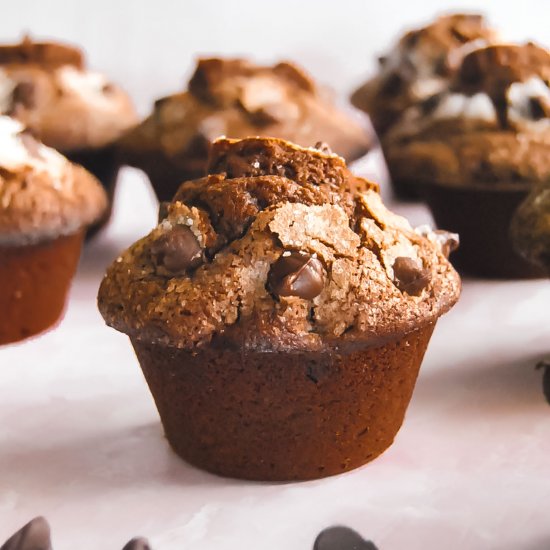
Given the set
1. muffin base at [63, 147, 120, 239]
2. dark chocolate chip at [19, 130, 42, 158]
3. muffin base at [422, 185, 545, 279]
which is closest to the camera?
dark chocolate chip at [19, 130, 42, 158]

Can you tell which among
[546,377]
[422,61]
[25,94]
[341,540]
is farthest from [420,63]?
[341,540]

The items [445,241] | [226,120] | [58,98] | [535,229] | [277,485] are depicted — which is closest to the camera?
[277,485]

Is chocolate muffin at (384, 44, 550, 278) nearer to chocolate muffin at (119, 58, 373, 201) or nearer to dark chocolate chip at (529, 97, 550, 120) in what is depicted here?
dark chocolate chip at (529, 97, 550, 120)

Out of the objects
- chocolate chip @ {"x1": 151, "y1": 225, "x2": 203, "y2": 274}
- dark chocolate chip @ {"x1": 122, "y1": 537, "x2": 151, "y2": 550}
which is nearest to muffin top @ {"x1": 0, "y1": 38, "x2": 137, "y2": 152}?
chocolate chip @ {"x1": 151, "y1": 225, "x2": 203, "y2": 274}

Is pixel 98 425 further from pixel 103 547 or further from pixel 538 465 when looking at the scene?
pixel 538 465

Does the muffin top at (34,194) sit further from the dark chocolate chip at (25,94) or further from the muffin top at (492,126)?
the muffin top at (492,126)

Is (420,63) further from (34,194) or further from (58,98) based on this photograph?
(34,194)

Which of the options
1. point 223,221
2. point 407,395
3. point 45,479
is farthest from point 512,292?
point 45,479
